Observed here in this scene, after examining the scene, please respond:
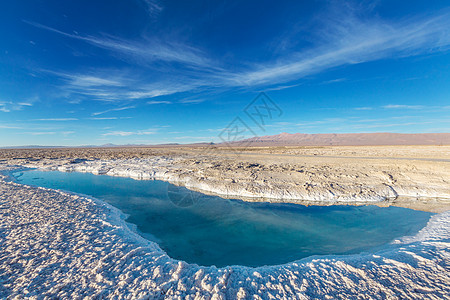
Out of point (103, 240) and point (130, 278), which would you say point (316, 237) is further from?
point (103, 240)

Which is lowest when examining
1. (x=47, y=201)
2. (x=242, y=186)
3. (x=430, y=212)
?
(x=430, y=212)

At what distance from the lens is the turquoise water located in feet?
19.8

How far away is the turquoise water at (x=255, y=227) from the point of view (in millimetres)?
6031

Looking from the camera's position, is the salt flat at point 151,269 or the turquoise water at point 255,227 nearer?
the salt flat at point 151,269

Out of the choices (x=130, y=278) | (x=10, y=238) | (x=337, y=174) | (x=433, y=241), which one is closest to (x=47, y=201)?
(x=10, y=238)

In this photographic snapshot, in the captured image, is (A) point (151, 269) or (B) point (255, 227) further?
(B) point (255, 227)

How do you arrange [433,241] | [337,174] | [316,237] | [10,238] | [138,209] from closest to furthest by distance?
[10,238] → [433,241] → [316,237] → [138,209] → [337,174]

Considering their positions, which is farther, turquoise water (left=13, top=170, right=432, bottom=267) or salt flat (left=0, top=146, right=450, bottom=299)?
turquoise water (left=13, top=170, right=432, bottom=267)

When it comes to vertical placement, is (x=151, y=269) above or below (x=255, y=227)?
above

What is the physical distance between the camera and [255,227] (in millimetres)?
7816

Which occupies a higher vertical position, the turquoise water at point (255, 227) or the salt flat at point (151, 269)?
the salt flat at point (151, 269)

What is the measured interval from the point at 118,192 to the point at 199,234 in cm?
819

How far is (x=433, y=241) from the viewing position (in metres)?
5.63

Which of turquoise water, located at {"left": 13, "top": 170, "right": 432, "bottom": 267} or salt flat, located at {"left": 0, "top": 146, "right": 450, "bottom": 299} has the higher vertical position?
salt flat, located at {"left": 0, "top": 146, "right": 450, "bottom": 299}
